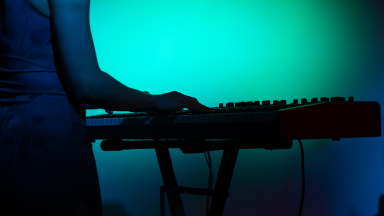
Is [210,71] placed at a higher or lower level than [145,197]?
higher

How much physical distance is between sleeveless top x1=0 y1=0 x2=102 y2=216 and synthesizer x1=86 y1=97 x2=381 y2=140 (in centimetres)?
32

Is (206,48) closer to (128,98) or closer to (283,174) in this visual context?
(283,174)

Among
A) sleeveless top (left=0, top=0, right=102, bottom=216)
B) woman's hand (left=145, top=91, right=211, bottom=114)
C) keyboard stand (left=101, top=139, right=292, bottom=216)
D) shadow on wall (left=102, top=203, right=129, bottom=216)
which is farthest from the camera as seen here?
shadow on wall (left=102, top=203, right=129, bottom=216)

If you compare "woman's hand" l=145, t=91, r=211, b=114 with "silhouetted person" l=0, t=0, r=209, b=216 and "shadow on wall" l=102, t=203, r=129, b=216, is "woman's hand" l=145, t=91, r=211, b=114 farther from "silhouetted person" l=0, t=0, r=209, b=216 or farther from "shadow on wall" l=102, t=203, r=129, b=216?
"shadow on wall" l=102, t=203, r=129, b=216

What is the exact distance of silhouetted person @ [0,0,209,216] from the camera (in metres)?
0.73

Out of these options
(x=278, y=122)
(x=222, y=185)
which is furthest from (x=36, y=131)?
(x=222, y=185)

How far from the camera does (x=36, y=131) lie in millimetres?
748

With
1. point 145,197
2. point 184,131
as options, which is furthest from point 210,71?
point 184,131

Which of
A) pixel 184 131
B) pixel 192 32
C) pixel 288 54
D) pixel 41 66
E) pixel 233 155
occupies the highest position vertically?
pixel 192 32

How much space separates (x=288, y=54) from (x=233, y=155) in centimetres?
109

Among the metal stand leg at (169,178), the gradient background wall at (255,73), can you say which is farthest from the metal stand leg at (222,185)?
the gradient background wall at (255,73)

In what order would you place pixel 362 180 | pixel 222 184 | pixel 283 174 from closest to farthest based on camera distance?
pixel 222 184
pixel 362 180
pixel 283 174

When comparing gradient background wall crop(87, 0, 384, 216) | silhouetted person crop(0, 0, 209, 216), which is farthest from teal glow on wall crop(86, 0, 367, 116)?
silhouetted person crop(0, 0, 209, 216)

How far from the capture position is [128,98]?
2.85 feet
